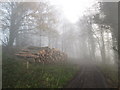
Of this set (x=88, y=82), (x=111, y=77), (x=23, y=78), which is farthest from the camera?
(x=111, y=77)

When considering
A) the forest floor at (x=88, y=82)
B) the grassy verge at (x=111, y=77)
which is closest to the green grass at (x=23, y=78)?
the forest floor at (x=88, y=82)

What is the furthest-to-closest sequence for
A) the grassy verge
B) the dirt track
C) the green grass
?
the grassy verge
the dirt track
the green grass

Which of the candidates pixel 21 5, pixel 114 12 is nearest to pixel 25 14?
pixel 21 5

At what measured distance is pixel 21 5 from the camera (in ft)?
40.0

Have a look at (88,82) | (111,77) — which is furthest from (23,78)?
(111,77)

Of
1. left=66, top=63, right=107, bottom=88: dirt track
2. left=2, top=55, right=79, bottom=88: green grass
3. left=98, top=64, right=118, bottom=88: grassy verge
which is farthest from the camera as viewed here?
left=98, top=64, right=118, bottom=88: grassy verge

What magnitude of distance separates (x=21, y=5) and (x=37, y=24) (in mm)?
2664

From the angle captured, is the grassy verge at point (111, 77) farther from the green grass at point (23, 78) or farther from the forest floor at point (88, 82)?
the green grass at point (23, 78)

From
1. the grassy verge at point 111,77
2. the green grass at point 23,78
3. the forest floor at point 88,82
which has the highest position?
the green grass at point 23,78

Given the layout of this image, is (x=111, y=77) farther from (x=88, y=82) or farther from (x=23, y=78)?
(x=23, y=78)

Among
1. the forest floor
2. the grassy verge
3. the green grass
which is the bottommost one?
the grassy verge

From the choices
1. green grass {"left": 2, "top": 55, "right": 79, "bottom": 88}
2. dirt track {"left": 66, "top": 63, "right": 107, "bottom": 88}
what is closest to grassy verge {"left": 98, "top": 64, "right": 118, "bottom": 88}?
dirt track {"left": 66, "top": 63, "right": 107, "bottom": 88}

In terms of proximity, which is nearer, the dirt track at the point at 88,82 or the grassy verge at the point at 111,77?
the dirt track at the point at 88,82

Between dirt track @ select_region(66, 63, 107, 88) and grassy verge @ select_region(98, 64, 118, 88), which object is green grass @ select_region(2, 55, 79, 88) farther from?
grassy verge @ select_region(98, 64, 118, 88)
